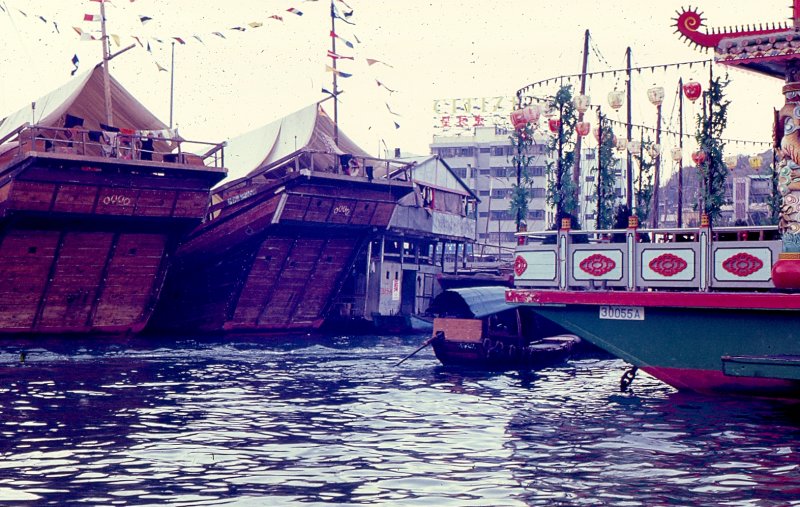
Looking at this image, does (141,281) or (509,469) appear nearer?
(509,469)

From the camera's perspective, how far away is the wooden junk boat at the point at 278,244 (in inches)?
1195

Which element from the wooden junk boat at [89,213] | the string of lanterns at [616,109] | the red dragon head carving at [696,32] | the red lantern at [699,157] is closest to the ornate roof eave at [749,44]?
the red dragon head carving at [696,32]

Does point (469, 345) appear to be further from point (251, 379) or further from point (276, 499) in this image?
point (276, 499)

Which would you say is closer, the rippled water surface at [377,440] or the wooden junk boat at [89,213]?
the rippled water surface at [377,440]

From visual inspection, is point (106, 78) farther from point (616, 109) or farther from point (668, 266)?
point (668, 266)

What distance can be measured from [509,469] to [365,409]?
5289 millimetres

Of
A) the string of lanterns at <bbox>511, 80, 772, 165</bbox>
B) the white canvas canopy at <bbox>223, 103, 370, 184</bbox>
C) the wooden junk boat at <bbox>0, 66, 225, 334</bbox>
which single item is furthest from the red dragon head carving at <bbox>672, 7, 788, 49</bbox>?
the white canvas canopy at <bbox>223, 103, 370, 184</bbox>

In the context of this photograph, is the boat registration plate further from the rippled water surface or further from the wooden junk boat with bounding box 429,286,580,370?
the wooden junk boat with bounding box 429,286,580,370

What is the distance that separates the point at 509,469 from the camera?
10047 millimetres

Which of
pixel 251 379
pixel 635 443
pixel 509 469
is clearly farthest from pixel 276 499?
pixel 251 379

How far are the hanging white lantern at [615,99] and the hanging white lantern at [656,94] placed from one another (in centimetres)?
86

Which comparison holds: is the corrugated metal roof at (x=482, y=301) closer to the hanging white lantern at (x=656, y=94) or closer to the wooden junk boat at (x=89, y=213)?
the hanging white lantern at (x=656, y=94)

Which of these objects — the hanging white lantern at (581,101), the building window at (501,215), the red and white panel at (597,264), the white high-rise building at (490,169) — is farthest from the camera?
the building window at (501,215)

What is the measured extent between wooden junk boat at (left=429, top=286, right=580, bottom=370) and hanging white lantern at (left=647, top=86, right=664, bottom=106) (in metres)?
7.65
